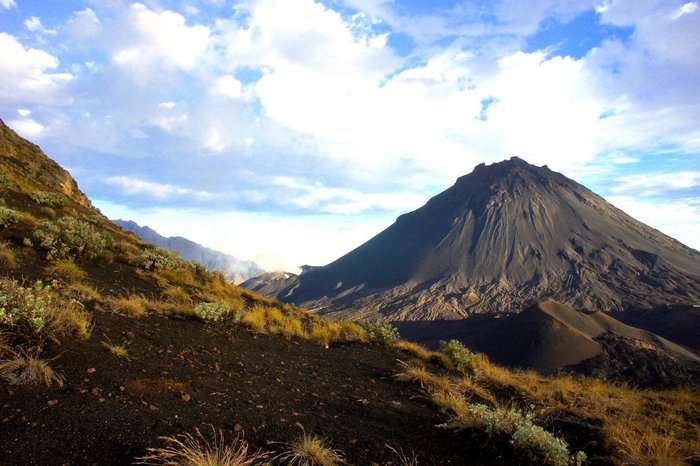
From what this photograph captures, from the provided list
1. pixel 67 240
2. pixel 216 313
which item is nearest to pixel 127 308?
pixel 216 313

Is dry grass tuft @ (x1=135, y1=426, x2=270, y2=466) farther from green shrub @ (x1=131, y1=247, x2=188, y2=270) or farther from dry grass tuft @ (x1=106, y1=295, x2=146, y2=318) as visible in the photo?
green shrub @ (x1=131, y1=247, x2=188, y2=270)

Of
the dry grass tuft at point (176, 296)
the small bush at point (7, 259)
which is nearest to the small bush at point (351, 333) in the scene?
the dry grass tuft at point (176, 296)

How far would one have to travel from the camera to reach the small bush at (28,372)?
437cm

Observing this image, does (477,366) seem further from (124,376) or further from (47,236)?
(47,236)

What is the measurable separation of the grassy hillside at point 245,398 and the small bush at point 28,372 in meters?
0.01

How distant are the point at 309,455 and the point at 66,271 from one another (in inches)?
341

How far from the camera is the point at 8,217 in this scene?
39.7 ft

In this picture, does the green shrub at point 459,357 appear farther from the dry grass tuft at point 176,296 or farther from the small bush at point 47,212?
the small bush at point 47,212

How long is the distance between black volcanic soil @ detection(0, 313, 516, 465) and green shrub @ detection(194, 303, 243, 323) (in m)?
0.82

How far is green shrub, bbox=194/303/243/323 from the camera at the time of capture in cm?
900

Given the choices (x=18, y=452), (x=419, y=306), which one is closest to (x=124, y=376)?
(x=18, y=452)

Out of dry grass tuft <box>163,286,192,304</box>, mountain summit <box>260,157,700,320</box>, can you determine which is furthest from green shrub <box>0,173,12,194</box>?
mountain summit <box>260,157,700,320</box>

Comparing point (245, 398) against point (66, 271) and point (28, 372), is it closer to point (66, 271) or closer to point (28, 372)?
point (28, 372)

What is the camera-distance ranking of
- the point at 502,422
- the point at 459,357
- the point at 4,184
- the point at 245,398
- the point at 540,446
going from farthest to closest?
the point at 4,184, the point at 459,357, the point at 245,398, the point at 502,422, the point at 540,446
